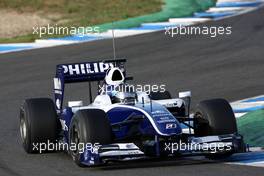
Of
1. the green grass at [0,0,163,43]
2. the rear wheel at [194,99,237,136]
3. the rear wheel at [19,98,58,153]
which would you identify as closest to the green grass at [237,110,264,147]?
the rear wheel at [194,99,237,136]

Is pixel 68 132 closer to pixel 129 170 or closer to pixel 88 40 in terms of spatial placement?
pixel 129 170

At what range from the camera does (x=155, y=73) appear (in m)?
19.3

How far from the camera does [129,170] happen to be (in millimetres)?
10250

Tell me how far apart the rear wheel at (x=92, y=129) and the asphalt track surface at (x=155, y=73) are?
0.30 meters

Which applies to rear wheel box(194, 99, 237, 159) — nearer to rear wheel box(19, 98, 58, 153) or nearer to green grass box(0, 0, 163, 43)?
rear wheel box(19, 98, 58, 153)

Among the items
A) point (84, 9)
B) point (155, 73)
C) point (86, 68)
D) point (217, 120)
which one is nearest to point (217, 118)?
point (217, 120)

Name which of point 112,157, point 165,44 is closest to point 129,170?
point 112,157

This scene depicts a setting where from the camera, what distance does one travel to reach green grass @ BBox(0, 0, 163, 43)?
2886cm

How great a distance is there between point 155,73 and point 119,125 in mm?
8545

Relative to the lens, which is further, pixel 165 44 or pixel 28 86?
pixel 165 44

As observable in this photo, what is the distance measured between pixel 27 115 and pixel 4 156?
566 mm

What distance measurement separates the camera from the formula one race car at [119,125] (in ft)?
33.6

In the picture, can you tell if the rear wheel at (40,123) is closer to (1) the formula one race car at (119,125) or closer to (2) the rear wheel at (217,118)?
(1) the formula one race car at (119,125)

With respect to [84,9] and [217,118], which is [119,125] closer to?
[217,118]
